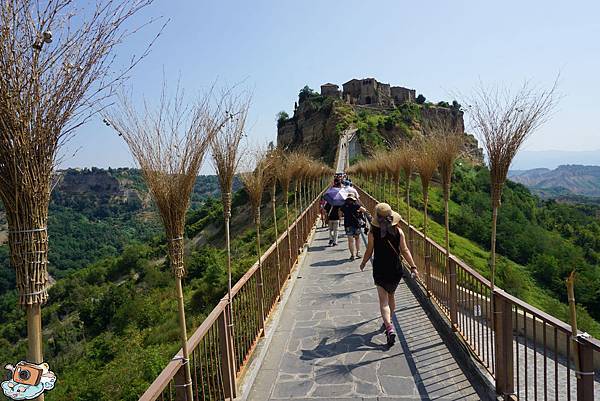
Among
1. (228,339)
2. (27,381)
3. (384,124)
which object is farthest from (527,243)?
(27,381)

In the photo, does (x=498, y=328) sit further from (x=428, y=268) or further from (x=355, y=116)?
(x=355, y=116)

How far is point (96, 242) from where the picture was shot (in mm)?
82875

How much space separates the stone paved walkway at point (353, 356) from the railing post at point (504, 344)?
39 cm

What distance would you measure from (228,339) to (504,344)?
8.35 feet

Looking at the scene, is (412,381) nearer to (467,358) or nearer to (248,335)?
(467,358)

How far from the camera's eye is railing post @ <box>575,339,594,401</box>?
2766 millimetres

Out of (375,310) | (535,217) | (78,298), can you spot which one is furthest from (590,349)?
(535,217)

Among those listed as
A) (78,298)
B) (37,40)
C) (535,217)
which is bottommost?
(78,298)

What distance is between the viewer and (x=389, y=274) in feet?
18.9

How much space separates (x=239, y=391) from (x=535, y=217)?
6295cm

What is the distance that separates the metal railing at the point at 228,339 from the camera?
126 inches

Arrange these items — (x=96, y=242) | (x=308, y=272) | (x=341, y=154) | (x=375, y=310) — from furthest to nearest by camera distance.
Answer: (x=96, y=242) → (x=341, y=154) → (x=308, y=272) → (x=375, y=310)

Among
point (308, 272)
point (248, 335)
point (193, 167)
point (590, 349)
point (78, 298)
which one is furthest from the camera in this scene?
point (78, 298)

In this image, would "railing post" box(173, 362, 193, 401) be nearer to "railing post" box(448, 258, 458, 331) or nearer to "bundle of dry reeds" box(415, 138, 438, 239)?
"railing post" box(448, 258, 458, 331)
